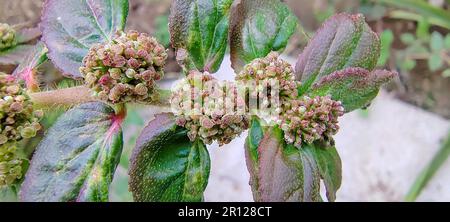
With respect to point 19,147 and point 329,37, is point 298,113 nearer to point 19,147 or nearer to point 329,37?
point 329,37

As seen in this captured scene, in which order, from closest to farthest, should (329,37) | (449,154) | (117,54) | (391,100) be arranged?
(117,54)
(329,37)
(449,154)
(391,100)

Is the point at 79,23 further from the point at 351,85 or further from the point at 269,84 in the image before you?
the point at 351,85

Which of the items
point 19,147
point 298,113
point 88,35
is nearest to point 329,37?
point 298,113

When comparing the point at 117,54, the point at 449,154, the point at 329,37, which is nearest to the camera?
the point at 117,54

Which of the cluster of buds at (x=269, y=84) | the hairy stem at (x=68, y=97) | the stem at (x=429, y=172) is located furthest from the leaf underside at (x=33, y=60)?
the stem at (x=429, y=172)

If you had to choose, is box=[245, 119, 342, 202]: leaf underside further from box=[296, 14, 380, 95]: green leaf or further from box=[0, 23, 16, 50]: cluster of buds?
box=[0, 23, 16, 50]: cluster of buds

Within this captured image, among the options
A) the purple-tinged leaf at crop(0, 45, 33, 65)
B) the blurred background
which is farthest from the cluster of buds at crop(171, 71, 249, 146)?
the blurred background

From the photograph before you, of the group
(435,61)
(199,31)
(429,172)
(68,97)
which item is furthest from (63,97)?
(435,61)
